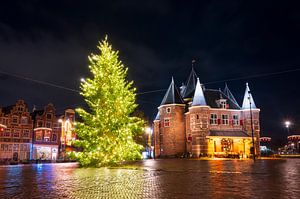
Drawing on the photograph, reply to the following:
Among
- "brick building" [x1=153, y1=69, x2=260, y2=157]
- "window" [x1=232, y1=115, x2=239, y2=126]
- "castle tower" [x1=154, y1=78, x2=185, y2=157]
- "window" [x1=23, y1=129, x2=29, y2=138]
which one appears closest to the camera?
"brick building" [x1=153, y1=69, x2=260, y2=157]

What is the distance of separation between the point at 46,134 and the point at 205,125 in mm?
32364

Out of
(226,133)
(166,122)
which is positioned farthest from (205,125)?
(166,122)

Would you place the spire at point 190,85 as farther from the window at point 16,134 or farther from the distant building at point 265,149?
the window at point 16,134

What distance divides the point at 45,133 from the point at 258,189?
54.1m

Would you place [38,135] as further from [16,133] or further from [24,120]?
[16,133]

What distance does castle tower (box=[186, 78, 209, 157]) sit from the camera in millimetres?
44406

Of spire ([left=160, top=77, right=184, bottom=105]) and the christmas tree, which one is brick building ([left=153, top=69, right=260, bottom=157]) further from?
the christmas tree

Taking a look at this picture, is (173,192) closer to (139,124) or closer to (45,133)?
(139,124)

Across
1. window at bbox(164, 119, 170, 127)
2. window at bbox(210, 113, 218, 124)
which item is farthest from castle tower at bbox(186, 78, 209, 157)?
window at bbox(164, 119, 170, 127)

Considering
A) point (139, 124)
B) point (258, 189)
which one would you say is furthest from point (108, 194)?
point (139, 124)

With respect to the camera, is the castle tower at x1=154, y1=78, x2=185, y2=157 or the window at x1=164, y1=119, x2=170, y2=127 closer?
the castle tower at x1=154, y1=78, x2=185, y2=157

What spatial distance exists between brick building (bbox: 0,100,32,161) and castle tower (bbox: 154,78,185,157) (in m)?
26.1

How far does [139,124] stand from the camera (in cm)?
2283

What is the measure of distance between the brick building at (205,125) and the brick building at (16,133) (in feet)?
83.7
